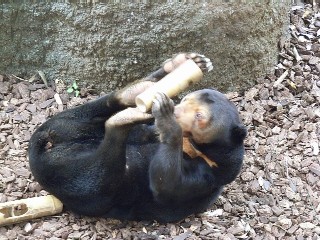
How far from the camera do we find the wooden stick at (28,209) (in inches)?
200

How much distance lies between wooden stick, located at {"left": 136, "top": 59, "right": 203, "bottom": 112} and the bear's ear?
434mm

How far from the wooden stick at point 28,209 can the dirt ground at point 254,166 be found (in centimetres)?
7

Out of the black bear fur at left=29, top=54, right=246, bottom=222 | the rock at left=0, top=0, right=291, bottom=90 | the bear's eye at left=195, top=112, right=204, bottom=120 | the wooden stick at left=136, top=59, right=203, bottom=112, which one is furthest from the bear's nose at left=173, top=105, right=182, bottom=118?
the rock at left=0, top=0, right=291, bottom=90

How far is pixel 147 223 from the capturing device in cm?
527

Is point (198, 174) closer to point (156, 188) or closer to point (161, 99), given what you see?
point (156, 188)

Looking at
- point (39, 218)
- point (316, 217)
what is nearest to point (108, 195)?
point (39, 218)

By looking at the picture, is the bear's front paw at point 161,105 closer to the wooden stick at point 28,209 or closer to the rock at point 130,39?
the wooden stick at point 28,209

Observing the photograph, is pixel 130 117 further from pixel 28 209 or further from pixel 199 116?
pixel 28 209

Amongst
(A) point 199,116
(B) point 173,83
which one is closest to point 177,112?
(A) point 199,116

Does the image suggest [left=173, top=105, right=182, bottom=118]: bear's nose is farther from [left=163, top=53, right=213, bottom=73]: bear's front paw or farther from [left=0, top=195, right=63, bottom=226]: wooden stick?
[left=0, top=195, right=63, bottom=226]: wooden stick

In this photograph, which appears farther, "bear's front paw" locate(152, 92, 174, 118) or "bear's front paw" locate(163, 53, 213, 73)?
"bear's front paw" locate(163, 53, 213, 73)

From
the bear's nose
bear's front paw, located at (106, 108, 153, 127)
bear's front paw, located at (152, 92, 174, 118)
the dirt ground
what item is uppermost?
bear's front paw, located at (152, 92, 174, 118)

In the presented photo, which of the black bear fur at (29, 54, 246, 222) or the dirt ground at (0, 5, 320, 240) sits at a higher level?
the black bear fur at (29, 54, 246, 222)

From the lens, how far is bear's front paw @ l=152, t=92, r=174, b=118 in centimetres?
463
